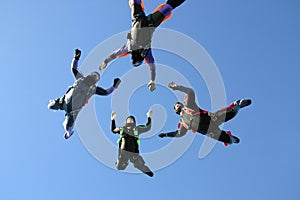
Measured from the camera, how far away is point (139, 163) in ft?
35.9

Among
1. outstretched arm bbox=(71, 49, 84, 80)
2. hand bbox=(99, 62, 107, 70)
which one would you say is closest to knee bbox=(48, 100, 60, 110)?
outstretched arm bbox=(71, 49, 84, 80)

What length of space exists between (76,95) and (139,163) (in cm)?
284

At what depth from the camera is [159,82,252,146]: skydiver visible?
10.8 meters

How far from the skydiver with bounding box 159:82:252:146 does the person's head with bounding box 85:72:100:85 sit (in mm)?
2338

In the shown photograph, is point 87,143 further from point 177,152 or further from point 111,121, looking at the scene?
point 177,152

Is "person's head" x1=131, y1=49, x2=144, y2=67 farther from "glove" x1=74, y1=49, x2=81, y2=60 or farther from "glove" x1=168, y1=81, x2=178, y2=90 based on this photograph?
"glove" x1=74, y1=49, x2=81, y2=60

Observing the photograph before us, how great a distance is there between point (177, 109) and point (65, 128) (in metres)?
3.67

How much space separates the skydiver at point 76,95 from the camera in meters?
11.3

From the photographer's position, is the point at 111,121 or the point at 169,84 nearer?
the point at 169,84

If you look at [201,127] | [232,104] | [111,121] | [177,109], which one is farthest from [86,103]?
[232,104]

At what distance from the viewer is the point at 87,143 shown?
1177 centimetres

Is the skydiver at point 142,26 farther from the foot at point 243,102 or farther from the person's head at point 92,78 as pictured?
the foot at point 243,102

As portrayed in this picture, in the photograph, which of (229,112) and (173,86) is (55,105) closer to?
(173,86)

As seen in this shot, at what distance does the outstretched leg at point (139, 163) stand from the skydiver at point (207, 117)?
5.61ft
